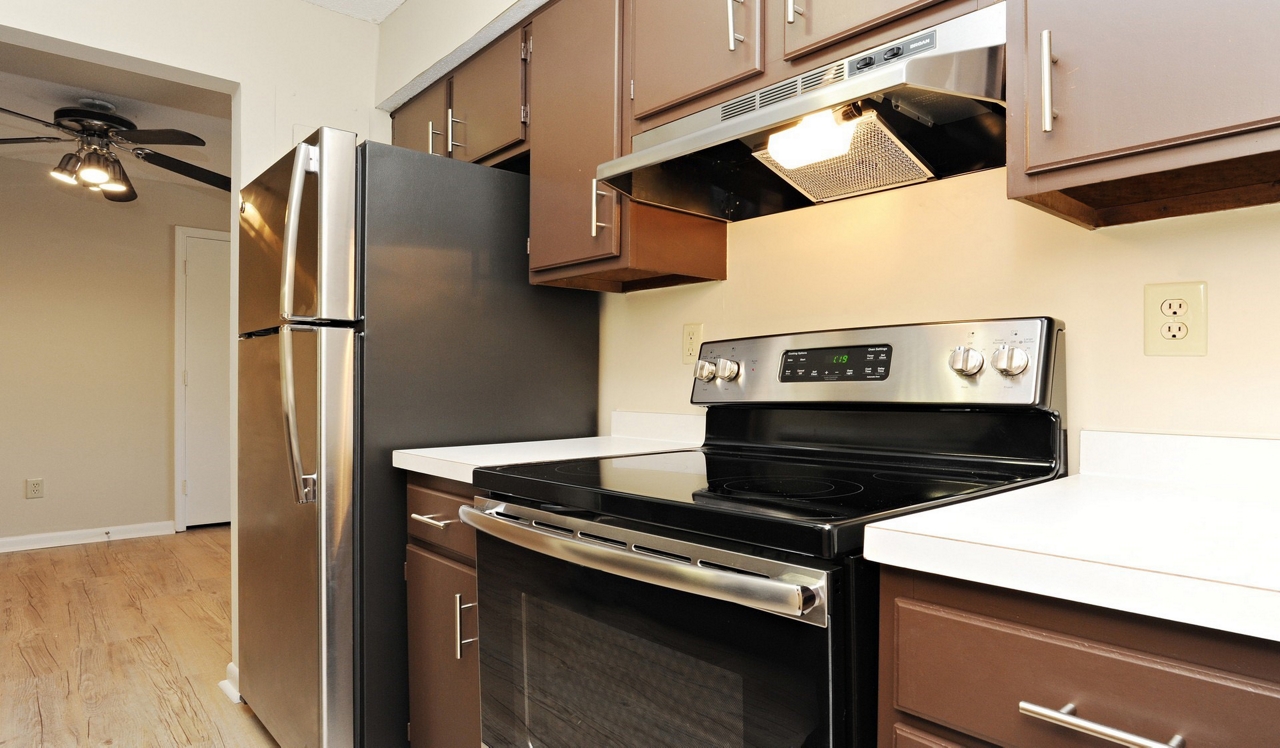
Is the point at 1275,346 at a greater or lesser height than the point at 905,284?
lesser

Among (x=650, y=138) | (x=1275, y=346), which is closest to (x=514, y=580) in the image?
(x=650, y=138)

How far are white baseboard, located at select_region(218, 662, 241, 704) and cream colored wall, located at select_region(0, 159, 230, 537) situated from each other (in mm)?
3088

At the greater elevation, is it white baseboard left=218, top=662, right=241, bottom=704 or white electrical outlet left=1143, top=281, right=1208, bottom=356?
white electrical outlet left=1143, top=281, right=1208, bottom=356

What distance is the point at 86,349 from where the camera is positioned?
4.62 metres

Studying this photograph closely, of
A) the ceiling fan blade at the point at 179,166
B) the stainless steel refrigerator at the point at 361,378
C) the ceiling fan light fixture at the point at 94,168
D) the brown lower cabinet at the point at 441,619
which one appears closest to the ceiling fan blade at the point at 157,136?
the ceiling fan blade at the point at 179,166

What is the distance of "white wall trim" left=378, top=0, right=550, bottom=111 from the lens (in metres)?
1.94

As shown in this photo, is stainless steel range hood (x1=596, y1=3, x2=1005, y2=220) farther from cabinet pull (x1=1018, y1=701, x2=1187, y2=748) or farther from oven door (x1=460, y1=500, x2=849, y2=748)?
cabinet pull (x1=1018, y1=701, x2=1187, y2=748)

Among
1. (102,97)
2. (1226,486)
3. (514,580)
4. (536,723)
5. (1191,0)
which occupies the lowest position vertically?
(536,723)

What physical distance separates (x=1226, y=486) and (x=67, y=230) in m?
5.79

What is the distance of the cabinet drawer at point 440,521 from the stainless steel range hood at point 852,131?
0.77 meters

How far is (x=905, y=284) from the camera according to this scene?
1.47m

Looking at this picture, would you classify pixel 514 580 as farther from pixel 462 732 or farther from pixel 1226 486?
pixel 1226 486

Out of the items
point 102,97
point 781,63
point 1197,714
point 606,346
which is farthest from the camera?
point 102,97

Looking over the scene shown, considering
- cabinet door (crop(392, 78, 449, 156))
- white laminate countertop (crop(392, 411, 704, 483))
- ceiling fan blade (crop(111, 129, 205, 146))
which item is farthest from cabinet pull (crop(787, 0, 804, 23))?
ceiling fan blade (crop(111, 129, 205, 146))
